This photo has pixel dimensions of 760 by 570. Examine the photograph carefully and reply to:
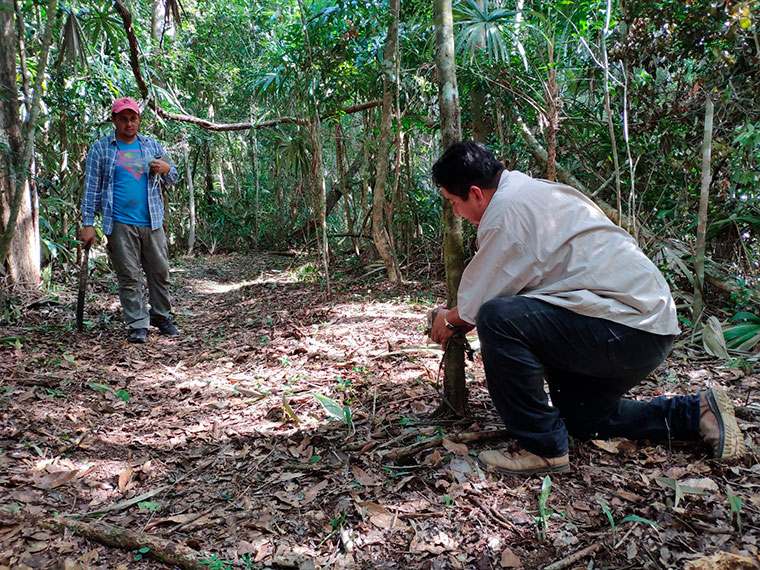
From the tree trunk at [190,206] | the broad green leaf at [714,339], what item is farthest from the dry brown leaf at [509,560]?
the tree trunk at [190,206]

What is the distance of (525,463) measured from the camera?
77.8 inches

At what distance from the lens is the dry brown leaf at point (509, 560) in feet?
5.16

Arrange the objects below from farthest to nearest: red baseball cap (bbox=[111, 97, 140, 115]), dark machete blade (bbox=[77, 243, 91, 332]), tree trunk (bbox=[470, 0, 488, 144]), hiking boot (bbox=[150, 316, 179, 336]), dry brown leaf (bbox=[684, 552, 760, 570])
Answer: tree trunk (bbox=[470, 0, 488, 144])
hiking boot (bbox=[150, 316, 179, 336])
dark machete blade (bbox=[77, 243, 91, 332])
red baseball cap (bbox=[111, 97, 140, 115])
dry brown leaf (bbox=[684, 552, 760, 570])

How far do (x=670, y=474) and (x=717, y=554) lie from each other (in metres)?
0.49

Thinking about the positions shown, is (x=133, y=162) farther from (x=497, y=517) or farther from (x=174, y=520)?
(x=497, y=517)

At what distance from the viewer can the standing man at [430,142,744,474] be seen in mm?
1895

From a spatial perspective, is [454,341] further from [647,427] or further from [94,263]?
[94,263]

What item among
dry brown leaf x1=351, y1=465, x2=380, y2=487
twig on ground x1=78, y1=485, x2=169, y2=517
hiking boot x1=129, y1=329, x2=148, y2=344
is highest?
hiking boot x1=129, y1=329, x2=148, y2=344

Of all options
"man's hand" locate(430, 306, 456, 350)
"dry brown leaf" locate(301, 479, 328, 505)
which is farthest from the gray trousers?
"man's hand" locate(430, 306, 456, 350)

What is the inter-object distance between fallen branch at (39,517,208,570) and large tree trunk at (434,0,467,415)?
1.29 m

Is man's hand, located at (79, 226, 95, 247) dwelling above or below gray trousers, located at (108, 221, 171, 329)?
above

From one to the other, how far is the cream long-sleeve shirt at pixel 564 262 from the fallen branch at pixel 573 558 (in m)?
0.76

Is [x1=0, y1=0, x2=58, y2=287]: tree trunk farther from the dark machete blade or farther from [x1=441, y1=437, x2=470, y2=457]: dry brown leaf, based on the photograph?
[x1=441, y1=437, x2=470, y2=457]: dry brown leaf

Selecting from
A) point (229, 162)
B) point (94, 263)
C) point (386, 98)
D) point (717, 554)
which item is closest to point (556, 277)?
point (717, 554)
